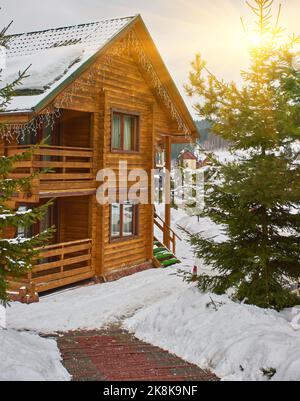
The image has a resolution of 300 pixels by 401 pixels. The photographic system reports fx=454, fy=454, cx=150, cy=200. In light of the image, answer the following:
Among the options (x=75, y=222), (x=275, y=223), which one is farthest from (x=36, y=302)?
(x=275, y=223)

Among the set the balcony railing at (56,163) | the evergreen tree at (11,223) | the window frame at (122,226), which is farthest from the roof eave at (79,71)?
the window frame at (122,226)

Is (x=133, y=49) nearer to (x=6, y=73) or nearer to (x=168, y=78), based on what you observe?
(x=168, y=78)

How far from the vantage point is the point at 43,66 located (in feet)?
49.3

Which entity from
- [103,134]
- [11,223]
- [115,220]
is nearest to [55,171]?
[103,134]

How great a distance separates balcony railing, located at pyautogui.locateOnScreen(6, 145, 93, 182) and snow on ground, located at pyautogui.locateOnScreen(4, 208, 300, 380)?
12.8 feet

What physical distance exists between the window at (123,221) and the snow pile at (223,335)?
6.43 metres

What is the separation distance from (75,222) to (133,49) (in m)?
7.19

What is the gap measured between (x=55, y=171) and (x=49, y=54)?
4.38 metres

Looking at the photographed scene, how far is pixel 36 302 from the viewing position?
13.5 m

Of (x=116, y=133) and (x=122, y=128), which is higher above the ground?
(x=122, y=128)

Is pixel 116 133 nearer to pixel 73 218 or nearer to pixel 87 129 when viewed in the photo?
pixel 87 129

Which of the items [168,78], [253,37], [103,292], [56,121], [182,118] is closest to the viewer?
[253,37]

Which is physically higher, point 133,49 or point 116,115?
point 133,49

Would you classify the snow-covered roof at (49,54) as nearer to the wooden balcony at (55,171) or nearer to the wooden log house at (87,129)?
the wooden log house at (87,129)
